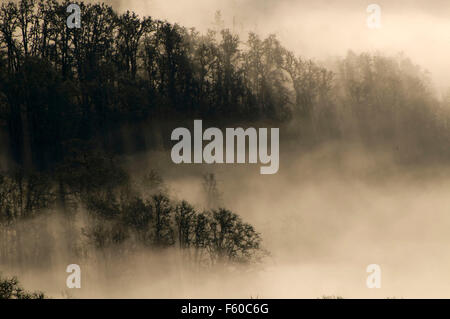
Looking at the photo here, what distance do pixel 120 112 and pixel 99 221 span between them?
1606 cm

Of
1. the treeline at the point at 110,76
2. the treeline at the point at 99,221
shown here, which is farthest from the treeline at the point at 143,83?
the treeline at the point at 99,221

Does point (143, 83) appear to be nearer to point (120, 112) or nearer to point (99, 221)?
point (120, 112)

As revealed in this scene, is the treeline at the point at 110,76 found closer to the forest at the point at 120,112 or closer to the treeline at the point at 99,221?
the forest at the point at 120,112

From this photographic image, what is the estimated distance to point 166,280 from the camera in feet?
237

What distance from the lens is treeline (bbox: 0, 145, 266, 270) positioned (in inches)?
2719

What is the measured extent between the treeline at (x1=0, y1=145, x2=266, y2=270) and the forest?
0.15m

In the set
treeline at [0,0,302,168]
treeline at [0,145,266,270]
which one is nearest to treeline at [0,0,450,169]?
treeline at [0,0,302,168]

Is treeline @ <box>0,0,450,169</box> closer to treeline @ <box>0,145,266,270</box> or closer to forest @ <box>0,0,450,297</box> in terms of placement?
forest @ <box>0,0,450,297</box>

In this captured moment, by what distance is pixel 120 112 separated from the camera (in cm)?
8169

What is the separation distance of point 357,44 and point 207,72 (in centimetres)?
4793

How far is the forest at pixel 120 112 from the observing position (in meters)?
71.1

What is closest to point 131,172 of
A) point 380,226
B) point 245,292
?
point 245,292

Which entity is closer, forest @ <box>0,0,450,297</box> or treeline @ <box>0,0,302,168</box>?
forest @ <box>0,0,450,297</box>

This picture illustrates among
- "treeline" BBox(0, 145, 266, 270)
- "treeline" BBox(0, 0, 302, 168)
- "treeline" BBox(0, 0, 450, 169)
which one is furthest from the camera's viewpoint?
"treeline" BBox(0, 0, 450, 169)
